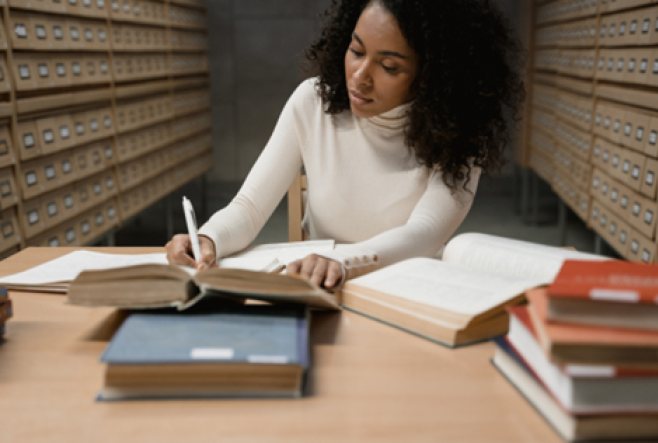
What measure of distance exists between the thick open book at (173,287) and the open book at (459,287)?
132 millimetres

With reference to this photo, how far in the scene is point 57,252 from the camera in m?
1.24

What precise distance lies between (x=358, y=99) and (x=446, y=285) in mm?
591

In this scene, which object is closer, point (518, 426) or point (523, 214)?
point (518, 426)

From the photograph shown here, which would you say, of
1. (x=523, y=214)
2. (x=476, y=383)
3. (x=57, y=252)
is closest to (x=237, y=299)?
(x=476, y=383)

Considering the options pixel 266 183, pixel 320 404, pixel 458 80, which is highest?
pixel 458 80

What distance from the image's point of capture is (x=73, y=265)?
1.08m

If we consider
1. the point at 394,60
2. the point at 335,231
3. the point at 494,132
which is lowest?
the point at 335,231

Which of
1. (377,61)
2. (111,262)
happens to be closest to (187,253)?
(111,262)

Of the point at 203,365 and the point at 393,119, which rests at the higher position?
the point at 393,119

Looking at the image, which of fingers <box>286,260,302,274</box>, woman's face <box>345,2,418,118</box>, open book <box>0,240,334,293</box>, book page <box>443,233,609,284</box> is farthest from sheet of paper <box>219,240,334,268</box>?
woman's face <box>345,2,418,118</box>

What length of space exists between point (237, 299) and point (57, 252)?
0.63m

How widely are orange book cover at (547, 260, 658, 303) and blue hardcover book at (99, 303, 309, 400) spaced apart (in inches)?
10.5

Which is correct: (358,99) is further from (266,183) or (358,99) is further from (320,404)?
(320,404)

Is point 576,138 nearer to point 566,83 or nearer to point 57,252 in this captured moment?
point 566,83
